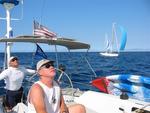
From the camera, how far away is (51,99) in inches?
215

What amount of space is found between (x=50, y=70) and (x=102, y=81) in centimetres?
411

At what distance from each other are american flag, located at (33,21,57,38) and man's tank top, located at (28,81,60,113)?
120 inches

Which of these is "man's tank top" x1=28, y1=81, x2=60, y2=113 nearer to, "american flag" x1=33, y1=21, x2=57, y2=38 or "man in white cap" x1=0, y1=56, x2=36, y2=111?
"man in white cap" x1=0, y1=56, x2=36, y2=111

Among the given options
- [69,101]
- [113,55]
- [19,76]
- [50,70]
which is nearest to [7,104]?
[19,76]

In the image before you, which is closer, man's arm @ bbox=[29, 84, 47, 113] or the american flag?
man's arm @ bbox=[29, 84, 47, 113]

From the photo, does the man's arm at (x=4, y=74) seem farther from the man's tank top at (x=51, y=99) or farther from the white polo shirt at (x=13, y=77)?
the man's tank top at (x=51, y=99)

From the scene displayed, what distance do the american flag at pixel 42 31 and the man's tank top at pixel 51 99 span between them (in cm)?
305

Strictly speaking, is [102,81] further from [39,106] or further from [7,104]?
[39,106]

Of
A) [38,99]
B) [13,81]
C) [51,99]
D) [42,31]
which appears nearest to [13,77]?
[13,81]

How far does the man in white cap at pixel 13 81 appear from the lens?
25.2ft

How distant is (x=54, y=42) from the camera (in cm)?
835

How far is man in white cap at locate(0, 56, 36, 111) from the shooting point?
770 cm

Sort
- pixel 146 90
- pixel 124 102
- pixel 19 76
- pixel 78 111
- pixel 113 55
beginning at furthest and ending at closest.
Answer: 1. pixel 113 55
2. pixel 146 90
3. pixel 19 76
4. pixel 124 102
5. pixel 78 111

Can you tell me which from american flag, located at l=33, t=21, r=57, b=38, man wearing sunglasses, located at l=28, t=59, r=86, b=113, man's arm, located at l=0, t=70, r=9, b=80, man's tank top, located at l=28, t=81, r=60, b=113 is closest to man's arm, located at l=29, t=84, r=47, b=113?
man wearing sunglasses, located at l=28, t=59, r=86, b=113
